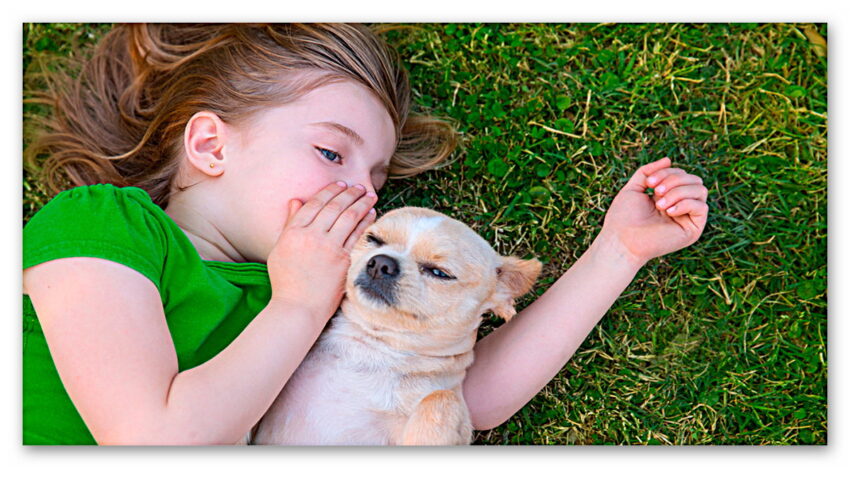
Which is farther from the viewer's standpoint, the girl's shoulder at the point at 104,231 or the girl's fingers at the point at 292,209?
the girl's fingers at the point at 292,209

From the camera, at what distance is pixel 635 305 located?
285 centimetres

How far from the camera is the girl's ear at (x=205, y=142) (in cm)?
262

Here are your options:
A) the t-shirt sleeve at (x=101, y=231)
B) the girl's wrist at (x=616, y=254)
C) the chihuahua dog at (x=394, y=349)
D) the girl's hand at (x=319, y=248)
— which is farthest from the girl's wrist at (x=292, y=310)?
the girl's wrist at (x=616, y=254)

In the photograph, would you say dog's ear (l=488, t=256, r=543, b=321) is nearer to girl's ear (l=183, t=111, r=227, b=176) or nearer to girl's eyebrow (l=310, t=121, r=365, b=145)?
girl's eyebrow (l=310, t=121, r=365, b=145)

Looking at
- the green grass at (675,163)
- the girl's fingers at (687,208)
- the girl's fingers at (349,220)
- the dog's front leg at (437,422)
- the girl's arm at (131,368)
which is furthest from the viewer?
the green grass at (675,163)

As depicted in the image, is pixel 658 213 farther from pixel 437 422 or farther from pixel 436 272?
pixel 437 422

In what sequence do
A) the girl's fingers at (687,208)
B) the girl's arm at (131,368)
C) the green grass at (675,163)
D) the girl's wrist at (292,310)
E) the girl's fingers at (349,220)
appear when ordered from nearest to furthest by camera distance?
the girl's arm at (131,368)
the girl's wrist at (292,310)
the girl's fingers at (349,220)
the girl's fingers at (687,208)
the green grass at (675,163)

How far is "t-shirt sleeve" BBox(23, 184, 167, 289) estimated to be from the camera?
2145 mm

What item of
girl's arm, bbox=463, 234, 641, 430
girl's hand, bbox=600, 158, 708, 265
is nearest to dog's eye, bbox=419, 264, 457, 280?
girl's arm, bbox=463, 234, 641, 430

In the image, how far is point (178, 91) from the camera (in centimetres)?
285

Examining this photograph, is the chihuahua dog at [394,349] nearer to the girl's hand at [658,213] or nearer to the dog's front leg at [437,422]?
the dog's front leg at [437,422]

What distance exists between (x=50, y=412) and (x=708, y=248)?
2362 mm

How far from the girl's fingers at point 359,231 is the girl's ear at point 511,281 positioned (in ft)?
1.53

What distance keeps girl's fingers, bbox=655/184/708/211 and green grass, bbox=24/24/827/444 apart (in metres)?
0.26
